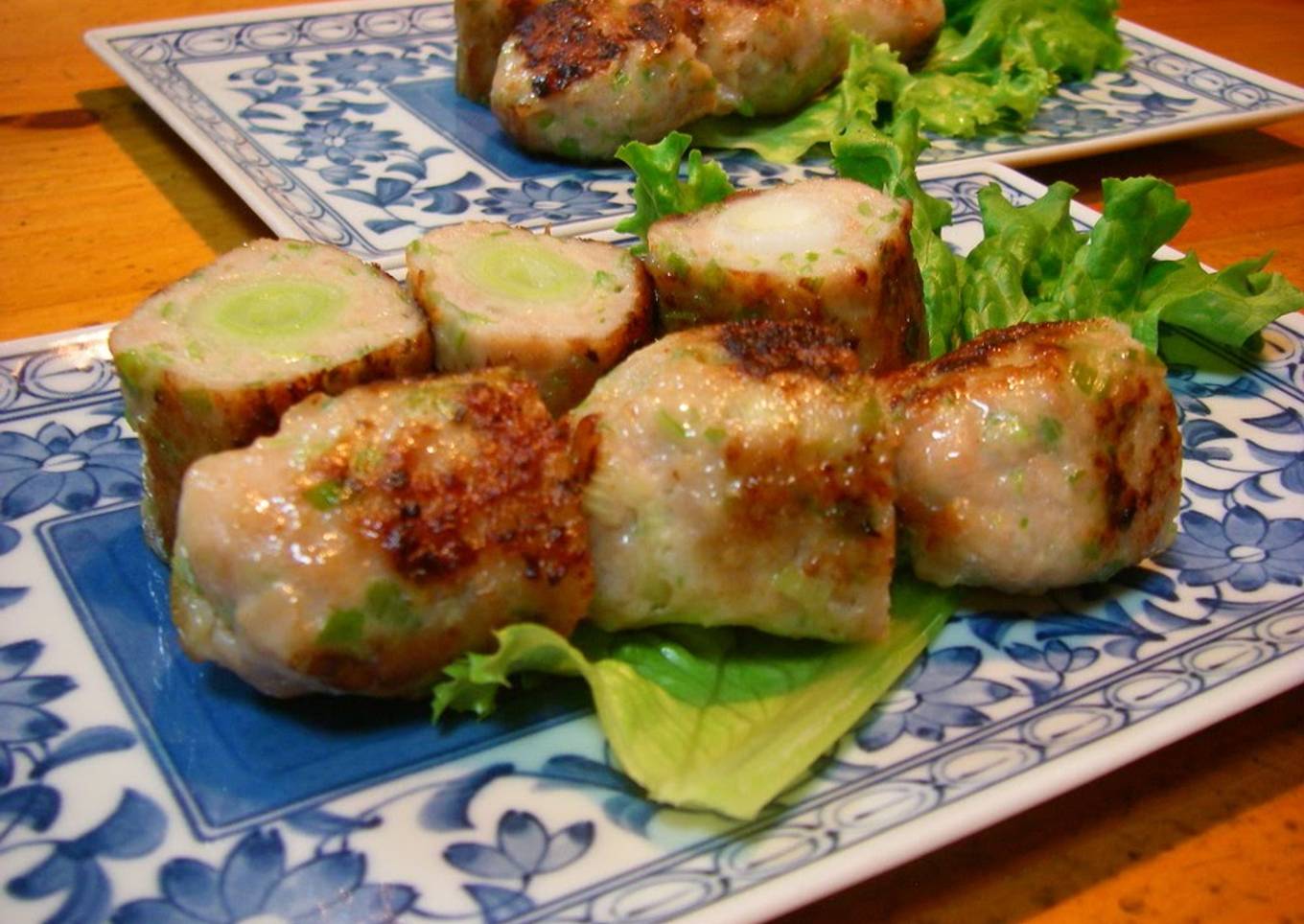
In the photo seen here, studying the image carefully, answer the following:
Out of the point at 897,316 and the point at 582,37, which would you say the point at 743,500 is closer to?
the point at 897,316

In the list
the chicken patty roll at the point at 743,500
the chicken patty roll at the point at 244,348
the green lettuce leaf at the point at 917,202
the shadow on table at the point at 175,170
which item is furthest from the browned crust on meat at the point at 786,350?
the shadow on table at the point at 175,170

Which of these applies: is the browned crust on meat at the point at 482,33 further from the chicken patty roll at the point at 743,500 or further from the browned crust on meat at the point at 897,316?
the chicken patty roll at the point at 743,500

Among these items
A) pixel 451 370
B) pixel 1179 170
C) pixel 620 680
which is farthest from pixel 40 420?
pixel 1179 170

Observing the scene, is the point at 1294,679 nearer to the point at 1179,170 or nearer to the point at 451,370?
the point at 451,370

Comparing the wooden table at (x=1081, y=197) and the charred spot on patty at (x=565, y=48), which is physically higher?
the charred spot on patty at (x=565, y=48)

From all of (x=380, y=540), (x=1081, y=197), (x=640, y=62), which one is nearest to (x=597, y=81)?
(x=640, y=62)
